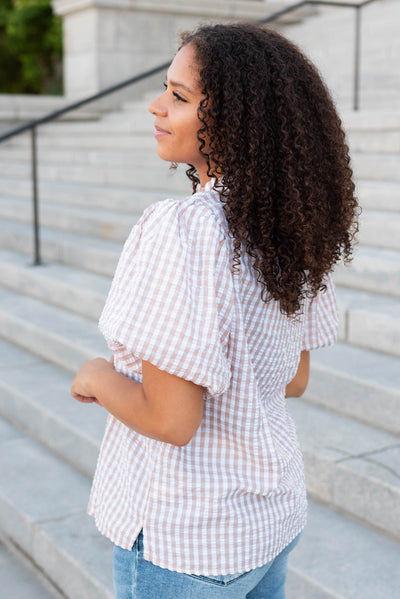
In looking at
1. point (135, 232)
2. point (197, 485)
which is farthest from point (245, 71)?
point (197, 485)

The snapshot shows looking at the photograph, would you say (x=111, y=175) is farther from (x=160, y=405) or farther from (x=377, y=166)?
(x=160, y=405)

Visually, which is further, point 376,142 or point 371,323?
point 376,142

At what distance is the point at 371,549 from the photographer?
244 cm

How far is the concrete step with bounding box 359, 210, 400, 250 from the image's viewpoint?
164 inches

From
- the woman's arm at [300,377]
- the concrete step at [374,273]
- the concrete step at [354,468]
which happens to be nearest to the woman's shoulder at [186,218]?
the woman's arm at [300,377]

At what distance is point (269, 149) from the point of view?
3.79 feet

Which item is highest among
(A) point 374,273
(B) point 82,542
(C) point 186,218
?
(C) point 186,218

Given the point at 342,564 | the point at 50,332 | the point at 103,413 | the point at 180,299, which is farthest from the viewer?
the point at 50,332

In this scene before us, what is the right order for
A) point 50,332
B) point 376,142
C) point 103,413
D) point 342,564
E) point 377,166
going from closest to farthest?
1. point 342,564
2. point 103,413
3. point 50,332
4. point 377,166
5. point 376,142

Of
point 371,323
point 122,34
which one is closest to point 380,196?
point 371,323

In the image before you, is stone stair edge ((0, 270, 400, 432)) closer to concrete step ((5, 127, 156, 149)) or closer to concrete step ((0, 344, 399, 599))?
concrete step ((0, 344, 399, 599))

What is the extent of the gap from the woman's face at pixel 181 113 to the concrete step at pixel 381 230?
10.1 ft

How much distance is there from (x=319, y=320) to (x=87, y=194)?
5604 millimetres

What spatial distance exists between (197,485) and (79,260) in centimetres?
453
